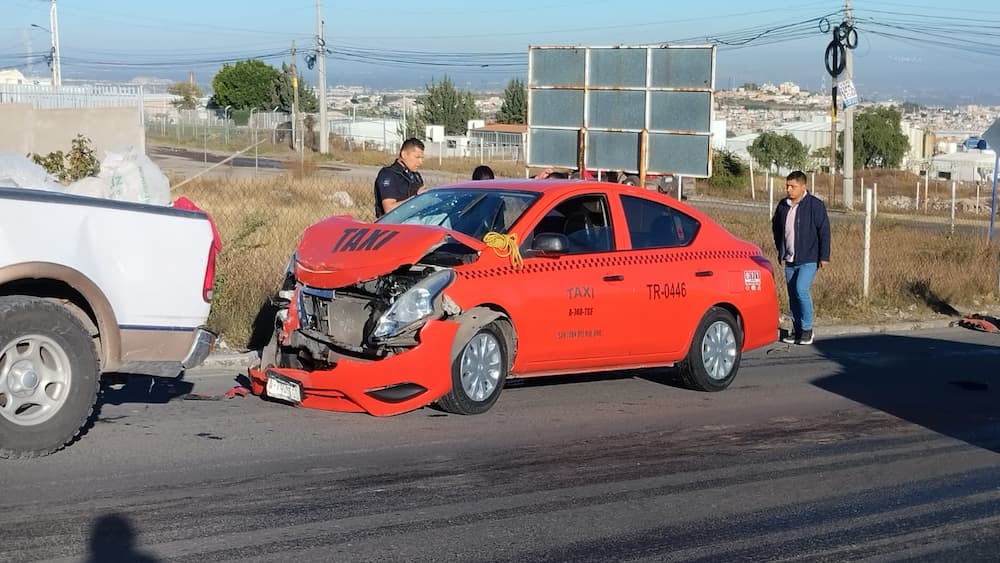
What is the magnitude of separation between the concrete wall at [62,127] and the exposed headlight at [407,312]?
25.2 m

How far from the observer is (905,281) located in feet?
58.1

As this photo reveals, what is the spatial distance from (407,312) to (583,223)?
2.03 meters

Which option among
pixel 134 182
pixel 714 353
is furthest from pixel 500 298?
pixel 134 182

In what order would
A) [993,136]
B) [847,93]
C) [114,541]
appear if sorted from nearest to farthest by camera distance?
1. [114,541]
2. [993,136]
3. [847,93]

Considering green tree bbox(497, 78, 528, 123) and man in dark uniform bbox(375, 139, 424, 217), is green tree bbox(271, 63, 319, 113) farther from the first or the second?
man in dark uniform bbox(375, 139, 424, 217)

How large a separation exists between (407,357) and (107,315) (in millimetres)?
2023

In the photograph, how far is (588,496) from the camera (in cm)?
682

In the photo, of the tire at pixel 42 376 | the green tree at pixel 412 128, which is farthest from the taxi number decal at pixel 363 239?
the green tree at pixel 412 128

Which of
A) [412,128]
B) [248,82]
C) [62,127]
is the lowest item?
[62,127]

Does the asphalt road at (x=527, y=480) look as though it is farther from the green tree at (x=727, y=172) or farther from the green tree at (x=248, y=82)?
the green tree at (x=248, y=82)

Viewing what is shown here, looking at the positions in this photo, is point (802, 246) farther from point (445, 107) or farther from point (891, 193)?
point (445, 107)

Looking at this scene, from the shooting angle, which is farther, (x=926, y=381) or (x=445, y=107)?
(x=445, y=107)

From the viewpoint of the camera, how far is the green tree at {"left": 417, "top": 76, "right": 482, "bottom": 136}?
89.4 metres

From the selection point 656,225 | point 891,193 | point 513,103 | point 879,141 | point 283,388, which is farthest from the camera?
point 513,103
